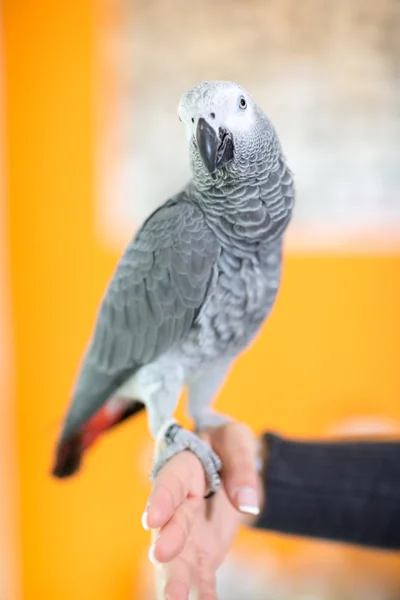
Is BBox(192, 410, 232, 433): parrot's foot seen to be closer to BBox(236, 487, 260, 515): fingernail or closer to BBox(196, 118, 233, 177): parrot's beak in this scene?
BBox(236, 487, 260, 515): fingernail

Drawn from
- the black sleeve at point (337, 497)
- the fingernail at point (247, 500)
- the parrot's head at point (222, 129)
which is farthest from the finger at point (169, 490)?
the black sleeve at point (337, 497)

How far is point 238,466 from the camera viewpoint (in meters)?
0.71

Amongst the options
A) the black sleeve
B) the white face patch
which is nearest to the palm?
the black sleeve

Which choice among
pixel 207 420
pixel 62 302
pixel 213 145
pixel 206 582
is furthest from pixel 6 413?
pixel 213 145

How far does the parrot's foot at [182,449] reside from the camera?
1.96 feet

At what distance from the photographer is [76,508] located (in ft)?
2.68

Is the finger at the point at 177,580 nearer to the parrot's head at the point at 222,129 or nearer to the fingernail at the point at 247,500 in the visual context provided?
the fingernail at the point at 247,500

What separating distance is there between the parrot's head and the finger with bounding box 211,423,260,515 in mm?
407

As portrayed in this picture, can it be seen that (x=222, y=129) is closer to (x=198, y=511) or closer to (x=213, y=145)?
(x=213, y=145)

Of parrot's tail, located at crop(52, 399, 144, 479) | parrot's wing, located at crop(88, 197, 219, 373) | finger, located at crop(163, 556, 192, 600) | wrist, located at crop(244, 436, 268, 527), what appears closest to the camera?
finger, located at crop(163, 556, 192, 600)

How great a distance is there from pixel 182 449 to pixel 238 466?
0.14 meters

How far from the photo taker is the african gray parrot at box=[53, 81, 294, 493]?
51 centimetres

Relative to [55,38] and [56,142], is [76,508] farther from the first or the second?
[55,38]

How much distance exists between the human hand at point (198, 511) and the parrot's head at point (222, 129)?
333 mm
